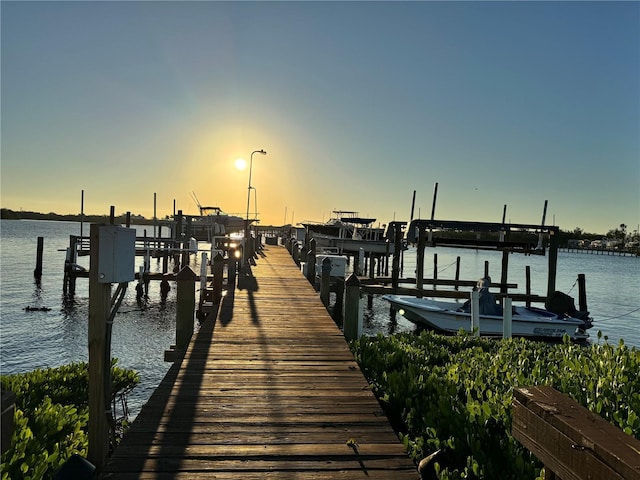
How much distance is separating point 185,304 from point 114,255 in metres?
3.90

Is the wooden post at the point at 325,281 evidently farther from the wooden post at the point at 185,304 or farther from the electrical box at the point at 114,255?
the electrical box at the point at 114,255

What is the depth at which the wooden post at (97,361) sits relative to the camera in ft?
13.0

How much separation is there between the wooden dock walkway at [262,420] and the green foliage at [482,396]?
371 mm

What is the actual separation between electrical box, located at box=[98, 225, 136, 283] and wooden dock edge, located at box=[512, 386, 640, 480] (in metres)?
3.44

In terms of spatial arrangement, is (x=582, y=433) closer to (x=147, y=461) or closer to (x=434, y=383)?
(x=147, y=461)

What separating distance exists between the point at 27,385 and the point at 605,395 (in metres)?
7.62

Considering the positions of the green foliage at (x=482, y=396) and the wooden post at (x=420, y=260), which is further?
the wooden post at (x=420, y=260)

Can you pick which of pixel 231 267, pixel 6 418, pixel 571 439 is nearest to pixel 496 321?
pixel 231 267

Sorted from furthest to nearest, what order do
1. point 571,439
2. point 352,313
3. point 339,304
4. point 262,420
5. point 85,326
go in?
point 85,326
point 339,304
point 352,313
point 262,420
point 571,439

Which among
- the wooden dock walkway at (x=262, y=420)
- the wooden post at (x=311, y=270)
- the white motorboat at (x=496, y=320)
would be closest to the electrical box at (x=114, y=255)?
the wooden dock walkway at (x=262, y=420)

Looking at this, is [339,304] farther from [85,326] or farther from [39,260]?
[39,260]

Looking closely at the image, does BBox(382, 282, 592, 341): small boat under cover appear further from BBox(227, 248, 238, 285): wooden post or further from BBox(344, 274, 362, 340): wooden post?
BBox(344, 274, 362, 340): wooden post

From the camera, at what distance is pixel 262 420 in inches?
165

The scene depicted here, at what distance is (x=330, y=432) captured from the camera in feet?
13.2
